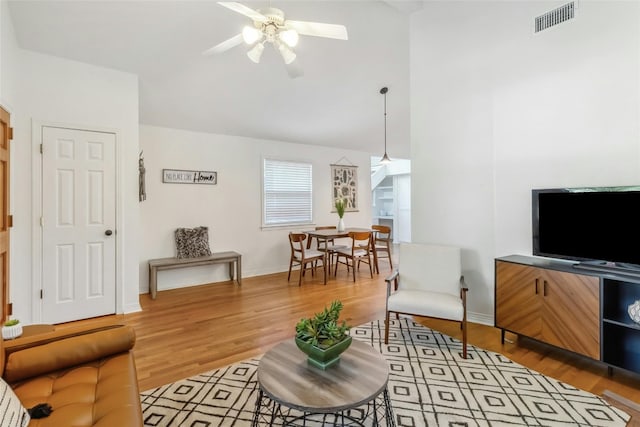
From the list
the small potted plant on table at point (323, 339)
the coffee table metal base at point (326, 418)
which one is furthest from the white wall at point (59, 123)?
the small potted plant on table at point (323, 339)

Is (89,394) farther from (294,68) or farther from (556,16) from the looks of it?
(556,16)

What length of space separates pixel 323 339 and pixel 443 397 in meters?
1.02

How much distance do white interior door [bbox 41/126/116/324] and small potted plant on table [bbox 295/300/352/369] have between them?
2.95 metres

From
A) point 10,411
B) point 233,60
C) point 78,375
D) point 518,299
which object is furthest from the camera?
point 233,60

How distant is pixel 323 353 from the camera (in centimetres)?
158

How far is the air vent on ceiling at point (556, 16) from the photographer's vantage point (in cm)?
259

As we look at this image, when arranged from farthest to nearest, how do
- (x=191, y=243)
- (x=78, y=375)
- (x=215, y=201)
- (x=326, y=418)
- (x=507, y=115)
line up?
(x=215, y=201) < (x=191, y=243) < (x=507, y=115) < (x=326, y=418) < (x=78, y=375)

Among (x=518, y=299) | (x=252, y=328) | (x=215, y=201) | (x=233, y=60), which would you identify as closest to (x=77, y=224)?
(x=215, y=201)

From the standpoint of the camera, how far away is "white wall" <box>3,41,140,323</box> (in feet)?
10.0

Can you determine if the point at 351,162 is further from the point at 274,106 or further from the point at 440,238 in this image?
the point at 440,238

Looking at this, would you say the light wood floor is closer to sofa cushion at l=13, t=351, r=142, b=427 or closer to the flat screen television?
sofa cushion at l=13, t=351, r=142, b=427

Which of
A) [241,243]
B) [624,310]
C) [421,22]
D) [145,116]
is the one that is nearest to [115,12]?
[145,116]

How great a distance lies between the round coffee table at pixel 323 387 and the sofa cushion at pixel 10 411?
0.89 m

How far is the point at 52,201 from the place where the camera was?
3238mm
